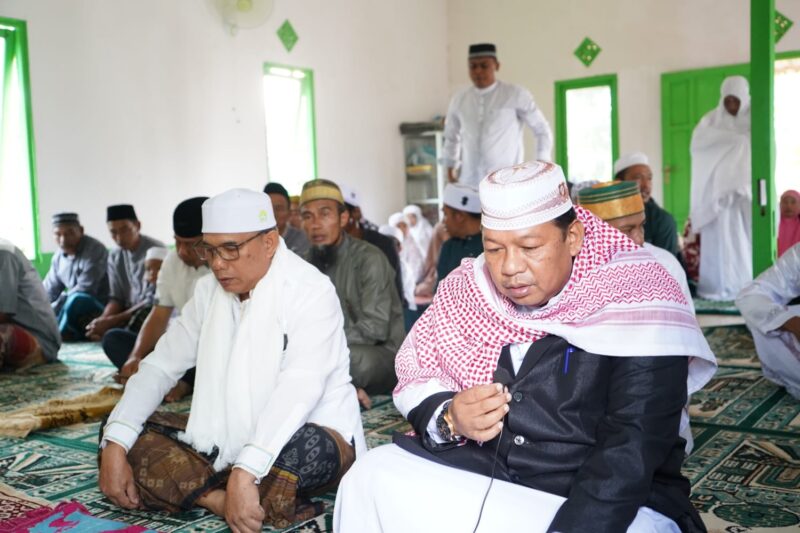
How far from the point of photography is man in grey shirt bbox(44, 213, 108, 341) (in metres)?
6.29

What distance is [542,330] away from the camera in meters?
1.45

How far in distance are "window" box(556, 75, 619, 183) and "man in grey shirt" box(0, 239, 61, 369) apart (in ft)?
21.2

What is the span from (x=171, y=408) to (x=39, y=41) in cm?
380

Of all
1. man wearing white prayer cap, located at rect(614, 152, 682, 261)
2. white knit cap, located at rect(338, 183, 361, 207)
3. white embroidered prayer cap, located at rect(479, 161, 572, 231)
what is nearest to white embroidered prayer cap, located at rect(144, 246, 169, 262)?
white knit cap, located at rect(338, 183, 361, 207)

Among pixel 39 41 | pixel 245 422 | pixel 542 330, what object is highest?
pixel 39 41

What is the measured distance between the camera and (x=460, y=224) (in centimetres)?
395

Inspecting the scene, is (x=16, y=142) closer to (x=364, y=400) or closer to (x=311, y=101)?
(x=311, y=101)

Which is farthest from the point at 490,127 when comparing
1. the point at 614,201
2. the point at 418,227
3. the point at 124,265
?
the point at 614,201

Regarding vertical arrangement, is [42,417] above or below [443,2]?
below

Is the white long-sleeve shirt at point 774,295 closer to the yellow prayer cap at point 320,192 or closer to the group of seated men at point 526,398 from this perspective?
the yellow prayer cap at point 320,192

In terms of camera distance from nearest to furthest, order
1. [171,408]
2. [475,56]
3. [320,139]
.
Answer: [171,408] → [475,56] → [320,139]

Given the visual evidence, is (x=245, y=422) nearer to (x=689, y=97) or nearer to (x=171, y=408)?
(x=171, y=408)

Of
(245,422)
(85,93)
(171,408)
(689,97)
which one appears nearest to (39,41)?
(85,93)

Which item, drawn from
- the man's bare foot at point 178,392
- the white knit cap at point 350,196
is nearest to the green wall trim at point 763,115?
the white knit cap at point 350,196
